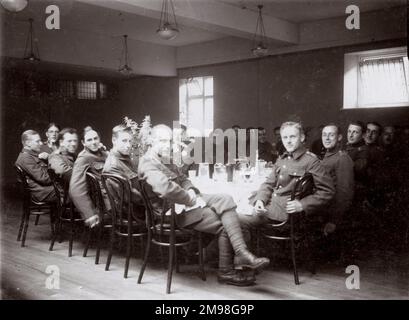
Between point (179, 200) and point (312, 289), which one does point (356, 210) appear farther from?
point (179, 200)

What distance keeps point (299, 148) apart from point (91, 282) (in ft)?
6.30

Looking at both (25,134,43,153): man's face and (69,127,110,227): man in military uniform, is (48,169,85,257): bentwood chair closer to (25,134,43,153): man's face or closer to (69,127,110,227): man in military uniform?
(69,127,110,227): man in military uniform

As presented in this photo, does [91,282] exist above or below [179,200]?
below

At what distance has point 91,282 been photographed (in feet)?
11.2

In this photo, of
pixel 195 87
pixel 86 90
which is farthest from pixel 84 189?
pixel 86 90

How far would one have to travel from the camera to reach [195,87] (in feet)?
40.4

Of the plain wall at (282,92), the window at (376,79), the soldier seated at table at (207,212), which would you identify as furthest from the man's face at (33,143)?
the window at (376,79)

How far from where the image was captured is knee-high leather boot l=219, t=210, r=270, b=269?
3.02m

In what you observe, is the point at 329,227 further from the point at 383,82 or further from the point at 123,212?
the point at 383,82

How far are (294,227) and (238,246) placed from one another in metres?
0.52

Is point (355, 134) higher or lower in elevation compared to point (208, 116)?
lower

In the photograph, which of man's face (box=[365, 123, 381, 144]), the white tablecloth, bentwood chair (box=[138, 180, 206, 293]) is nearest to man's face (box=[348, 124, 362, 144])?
man's face (box=[365, 123, 381, 144])

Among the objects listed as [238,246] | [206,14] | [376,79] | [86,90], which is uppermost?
[206,14]

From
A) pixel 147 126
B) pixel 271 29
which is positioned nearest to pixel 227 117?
pixel 271 29
